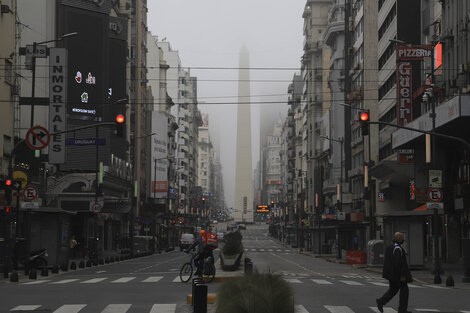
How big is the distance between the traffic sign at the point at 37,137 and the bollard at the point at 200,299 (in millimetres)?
19570

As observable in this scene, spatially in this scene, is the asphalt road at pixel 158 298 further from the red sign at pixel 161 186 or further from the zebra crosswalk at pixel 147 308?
the red sign at pixel 161 186

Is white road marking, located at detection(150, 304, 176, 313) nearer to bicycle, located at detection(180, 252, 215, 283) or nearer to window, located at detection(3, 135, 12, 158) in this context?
bicycle, located at detection(180, 252, 215, 283)

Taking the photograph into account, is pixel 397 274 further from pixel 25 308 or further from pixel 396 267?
pixel 25 308

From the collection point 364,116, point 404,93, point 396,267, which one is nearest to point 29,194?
point 364,116

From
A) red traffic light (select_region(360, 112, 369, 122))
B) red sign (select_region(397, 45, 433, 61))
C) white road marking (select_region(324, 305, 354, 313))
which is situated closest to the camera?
white road marking (select_region(324, 305, 354, 313))

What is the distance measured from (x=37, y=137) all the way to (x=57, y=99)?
3194cm

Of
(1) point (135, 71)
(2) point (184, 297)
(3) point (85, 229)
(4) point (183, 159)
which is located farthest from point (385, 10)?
(4) point (183, 159)

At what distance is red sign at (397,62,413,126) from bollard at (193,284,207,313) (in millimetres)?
42823

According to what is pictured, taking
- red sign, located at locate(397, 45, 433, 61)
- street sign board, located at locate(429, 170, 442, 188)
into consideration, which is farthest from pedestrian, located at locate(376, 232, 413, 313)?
red sign, located at locate(397, 45, 433, 61)

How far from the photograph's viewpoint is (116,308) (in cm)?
2011

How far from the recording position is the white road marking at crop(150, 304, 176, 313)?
19.5 meters

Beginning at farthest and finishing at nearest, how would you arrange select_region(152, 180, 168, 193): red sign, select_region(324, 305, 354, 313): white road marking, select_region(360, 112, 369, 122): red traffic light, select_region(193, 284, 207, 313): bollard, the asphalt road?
select_region(152, 180, 168, 193): red sign
select_region(360, 112, 369, 122): red traffic light
the asphalt road
select_region(324, 305, 354, 313): white road marking
select_region(193, 284, 207, 313): bollard

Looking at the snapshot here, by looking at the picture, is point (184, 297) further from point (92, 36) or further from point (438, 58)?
point (92, 36)

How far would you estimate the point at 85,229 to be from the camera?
71812mm
